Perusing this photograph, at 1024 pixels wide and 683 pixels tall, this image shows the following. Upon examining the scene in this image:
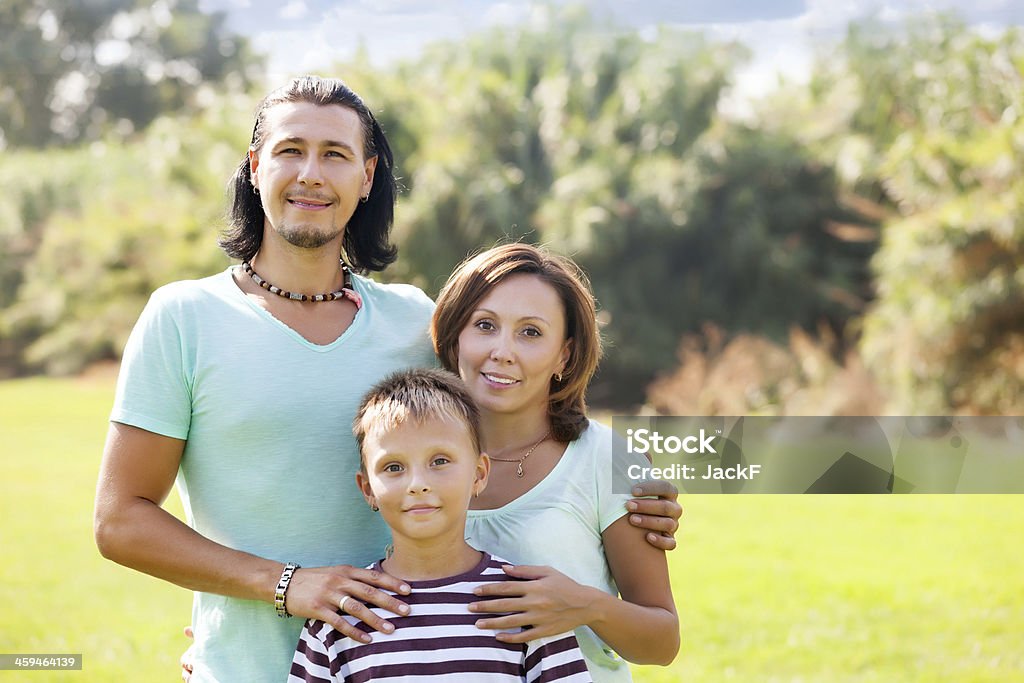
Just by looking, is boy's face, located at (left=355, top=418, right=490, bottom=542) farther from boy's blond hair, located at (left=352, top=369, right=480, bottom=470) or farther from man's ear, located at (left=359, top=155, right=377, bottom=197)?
man's ear, located at (left=359, top=155, right=377, bottom=197)

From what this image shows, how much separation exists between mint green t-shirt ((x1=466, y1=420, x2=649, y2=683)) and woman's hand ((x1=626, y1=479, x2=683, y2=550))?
3cm

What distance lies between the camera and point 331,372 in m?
2.37

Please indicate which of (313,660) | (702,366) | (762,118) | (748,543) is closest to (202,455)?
(313,660)

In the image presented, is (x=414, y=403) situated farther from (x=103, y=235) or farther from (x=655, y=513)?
(x=103, y=235)

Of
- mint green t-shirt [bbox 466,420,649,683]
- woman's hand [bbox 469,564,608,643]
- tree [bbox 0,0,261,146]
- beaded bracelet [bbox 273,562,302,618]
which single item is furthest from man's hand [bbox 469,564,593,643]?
tree [bbox 0,0,261,146]

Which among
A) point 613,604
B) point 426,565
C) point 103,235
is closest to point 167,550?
point 426,565

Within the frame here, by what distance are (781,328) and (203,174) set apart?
8410mm

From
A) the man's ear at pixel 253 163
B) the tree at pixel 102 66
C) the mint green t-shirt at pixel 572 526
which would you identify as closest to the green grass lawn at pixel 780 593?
the mint green t-shirt at pixel 572 526

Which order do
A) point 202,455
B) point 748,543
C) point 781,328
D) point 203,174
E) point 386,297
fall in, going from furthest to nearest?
point 203,174, point 781,328, point 748,543, point 386,297, point 202,455

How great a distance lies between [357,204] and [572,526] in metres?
0.96

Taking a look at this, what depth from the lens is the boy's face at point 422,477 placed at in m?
2.14

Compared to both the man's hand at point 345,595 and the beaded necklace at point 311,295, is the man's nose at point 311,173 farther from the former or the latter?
the man's hand at point 345,595

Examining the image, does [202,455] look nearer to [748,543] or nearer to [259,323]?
[259,323]

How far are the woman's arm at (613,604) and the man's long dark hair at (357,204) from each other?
3.29ft
